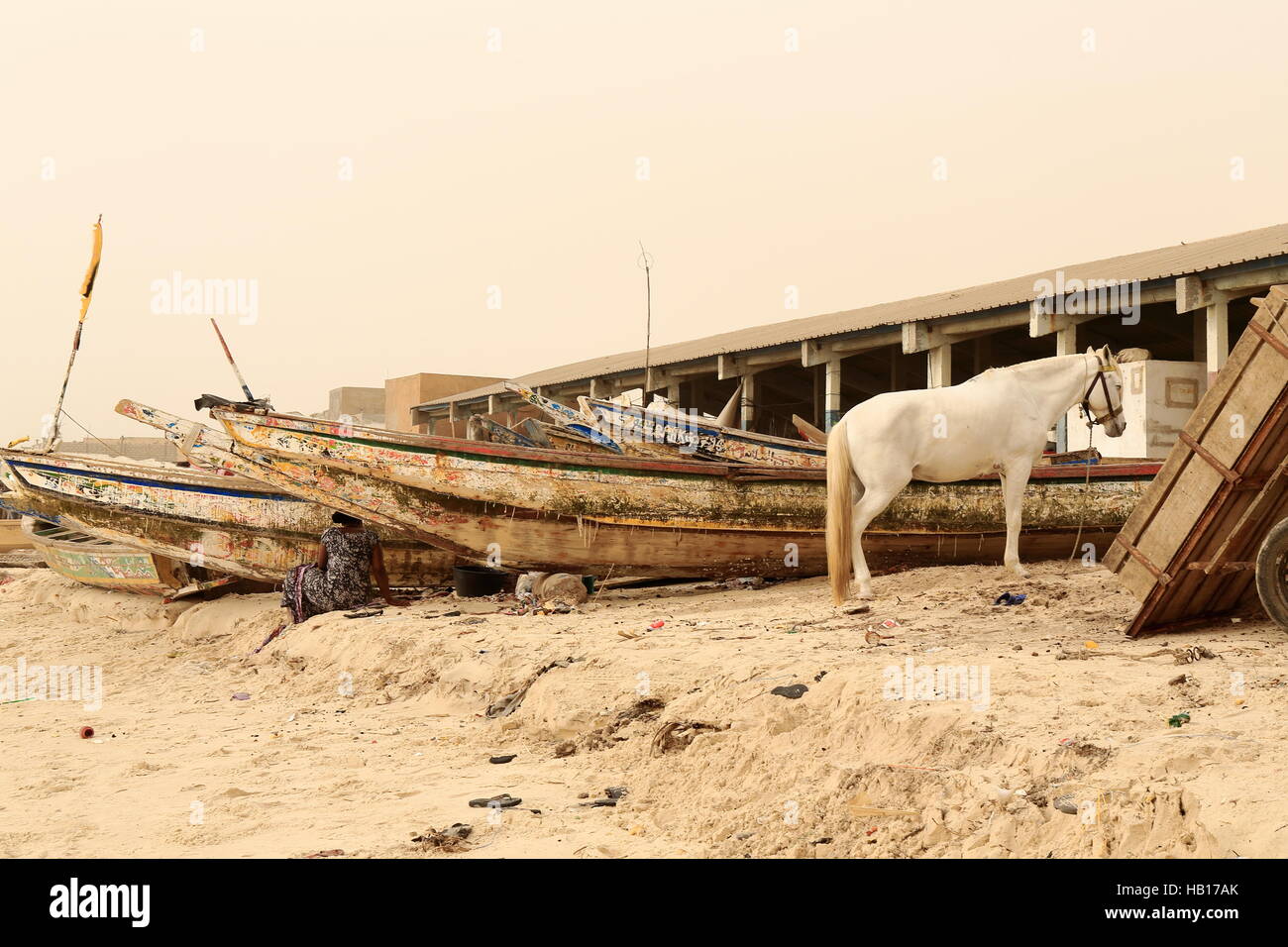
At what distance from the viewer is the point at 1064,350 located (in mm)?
14156

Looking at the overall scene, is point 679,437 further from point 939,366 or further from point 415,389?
point 415,389

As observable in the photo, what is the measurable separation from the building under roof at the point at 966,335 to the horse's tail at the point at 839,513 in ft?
21.2

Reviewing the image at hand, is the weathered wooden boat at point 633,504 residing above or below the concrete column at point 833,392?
below

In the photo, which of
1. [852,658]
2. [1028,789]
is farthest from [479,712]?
[1028,789]

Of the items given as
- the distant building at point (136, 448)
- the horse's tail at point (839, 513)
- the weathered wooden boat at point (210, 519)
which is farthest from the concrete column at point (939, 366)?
the distant building at point (136, 448)

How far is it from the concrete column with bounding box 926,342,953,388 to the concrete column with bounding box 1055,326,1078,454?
180cm

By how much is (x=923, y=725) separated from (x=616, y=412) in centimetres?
840

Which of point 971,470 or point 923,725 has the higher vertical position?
point 971,470

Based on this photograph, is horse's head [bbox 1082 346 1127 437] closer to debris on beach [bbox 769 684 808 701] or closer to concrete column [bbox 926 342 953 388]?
debris on beach [bbox 769 684 808 701]

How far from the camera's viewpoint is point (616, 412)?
12594mm

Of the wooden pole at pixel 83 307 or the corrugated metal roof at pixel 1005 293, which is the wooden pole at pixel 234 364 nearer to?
the wooden pole at pixel 83 307

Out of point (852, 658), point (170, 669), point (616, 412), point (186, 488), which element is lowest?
point (170, 669)

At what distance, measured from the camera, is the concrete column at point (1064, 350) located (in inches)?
560

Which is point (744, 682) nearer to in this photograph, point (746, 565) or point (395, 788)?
point (395, 788)
